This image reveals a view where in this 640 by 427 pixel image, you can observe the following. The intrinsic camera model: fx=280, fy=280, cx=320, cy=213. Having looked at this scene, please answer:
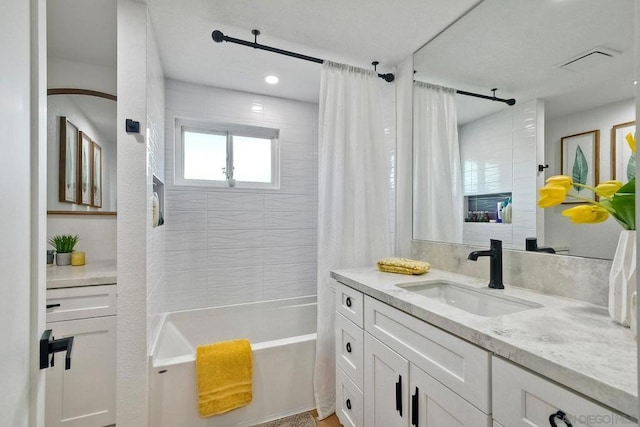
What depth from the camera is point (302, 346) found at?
1.82 meters

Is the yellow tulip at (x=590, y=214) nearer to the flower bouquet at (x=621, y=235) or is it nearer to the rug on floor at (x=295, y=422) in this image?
the flower bouquet at (x=621, y=235)

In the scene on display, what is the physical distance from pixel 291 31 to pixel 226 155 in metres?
1.33

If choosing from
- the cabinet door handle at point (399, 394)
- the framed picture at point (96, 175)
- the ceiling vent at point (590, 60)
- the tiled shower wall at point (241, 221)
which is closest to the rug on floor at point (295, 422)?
the cabinet door handle at point (399, 394)

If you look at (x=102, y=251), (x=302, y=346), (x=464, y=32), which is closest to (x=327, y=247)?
(x=302, y=346)

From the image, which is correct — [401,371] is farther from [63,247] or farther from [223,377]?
[63,247]

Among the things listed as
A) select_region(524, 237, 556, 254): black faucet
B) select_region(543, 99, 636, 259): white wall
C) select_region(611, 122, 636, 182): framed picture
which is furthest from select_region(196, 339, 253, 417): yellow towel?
select_region(611, 122, 636, 182): framed picture

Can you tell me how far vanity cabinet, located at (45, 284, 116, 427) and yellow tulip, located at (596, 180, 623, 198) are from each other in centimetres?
229

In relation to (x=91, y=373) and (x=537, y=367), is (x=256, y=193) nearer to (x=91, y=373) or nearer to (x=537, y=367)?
(x=91, y=373)

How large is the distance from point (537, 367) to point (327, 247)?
130 centimetres

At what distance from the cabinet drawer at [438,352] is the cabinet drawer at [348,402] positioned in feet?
1.36

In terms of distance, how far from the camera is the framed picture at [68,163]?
6.45ft

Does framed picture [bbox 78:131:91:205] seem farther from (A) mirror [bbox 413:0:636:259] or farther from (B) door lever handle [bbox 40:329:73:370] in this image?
(A) mirror [bbox 413:0:636:259]

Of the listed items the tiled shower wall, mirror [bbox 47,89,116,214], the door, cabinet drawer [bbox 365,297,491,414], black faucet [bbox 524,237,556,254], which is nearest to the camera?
the door

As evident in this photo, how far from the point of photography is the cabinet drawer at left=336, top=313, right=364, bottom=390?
4.63 feet
